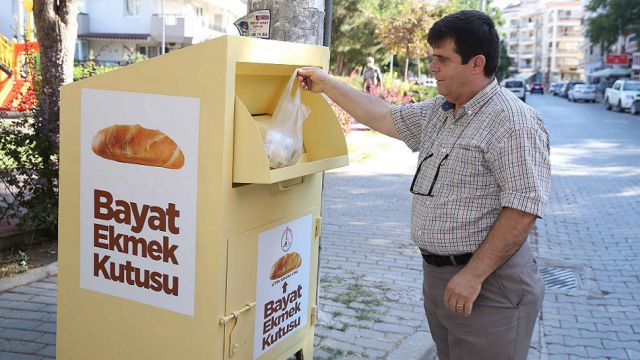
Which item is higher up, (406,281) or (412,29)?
(412,29)

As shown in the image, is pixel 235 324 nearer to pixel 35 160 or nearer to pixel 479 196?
pixel 479 196

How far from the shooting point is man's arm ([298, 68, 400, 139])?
116 inches

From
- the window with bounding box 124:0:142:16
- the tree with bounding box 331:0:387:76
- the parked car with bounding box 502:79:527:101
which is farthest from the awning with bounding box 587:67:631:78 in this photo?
the window with bounding box 124:0:142:16

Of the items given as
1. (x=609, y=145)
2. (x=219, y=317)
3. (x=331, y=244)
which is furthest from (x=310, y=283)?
(x=609, y=145)

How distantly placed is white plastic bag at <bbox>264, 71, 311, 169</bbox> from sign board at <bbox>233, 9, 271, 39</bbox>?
0.72 m

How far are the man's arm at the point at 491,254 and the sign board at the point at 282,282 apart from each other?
3.01ft

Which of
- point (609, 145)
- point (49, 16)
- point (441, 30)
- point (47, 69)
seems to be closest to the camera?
point (441, 30)

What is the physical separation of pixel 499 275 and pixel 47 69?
4.73 m

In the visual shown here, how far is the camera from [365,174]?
11.0 metres

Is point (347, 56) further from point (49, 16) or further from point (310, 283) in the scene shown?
point (310, 283)

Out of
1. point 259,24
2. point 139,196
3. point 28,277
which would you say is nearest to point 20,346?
point 28,277

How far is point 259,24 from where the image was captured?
12.1 feet

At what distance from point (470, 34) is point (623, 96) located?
33.5 meters

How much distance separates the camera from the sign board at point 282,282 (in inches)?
117
